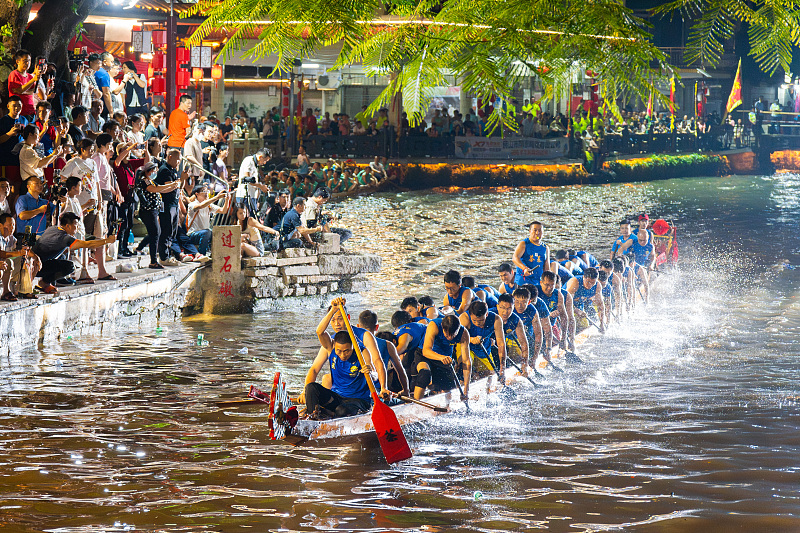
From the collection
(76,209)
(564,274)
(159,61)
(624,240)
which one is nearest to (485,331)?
(564,274)

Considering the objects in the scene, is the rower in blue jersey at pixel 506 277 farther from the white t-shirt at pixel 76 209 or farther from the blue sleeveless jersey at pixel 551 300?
the white t-shirt at pixel 76 209

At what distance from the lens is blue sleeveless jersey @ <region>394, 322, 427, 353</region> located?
33.6ft

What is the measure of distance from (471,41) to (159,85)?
19.8 meters

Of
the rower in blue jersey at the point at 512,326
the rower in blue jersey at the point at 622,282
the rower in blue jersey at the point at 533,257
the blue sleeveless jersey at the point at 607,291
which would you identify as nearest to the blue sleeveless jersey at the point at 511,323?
the rower in blue jersey at the point at 512,326

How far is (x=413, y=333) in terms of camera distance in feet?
33.7

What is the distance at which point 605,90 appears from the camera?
13.6 feet

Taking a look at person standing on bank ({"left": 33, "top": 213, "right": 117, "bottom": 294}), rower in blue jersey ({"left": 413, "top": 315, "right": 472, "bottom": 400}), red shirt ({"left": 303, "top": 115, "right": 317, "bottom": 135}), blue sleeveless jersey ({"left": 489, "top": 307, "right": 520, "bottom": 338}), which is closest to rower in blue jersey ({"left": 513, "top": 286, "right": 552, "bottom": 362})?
blue sleeveless jersey ({"left": 489, "top": 307, "right": 520, "bottom": 338})

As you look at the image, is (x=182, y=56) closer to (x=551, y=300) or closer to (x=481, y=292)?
(x=551, y=300)

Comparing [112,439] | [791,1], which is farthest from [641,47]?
[112,439]

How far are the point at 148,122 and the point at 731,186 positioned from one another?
3143 cm

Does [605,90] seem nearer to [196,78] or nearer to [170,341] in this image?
[170,341]

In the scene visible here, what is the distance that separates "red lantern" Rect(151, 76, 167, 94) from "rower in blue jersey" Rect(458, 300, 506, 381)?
13.7 meters

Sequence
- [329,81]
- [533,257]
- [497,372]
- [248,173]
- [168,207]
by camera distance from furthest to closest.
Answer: [329,81]
[248,173]
[168,207]
[533,257]
[497,372]

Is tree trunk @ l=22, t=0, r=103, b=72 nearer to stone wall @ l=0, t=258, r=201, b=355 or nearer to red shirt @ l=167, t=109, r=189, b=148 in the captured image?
red shirt @ l=167, t=109, r=189, b=148
